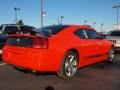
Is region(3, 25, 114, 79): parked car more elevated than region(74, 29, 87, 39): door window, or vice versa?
region(74, 29, 87, 39): door window

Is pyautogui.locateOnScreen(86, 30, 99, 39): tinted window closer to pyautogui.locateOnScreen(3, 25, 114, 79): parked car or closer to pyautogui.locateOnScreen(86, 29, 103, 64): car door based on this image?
pyautogui.locateOnScreen(86, 29, 103, 64): car door

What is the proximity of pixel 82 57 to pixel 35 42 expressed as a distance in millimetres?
1889

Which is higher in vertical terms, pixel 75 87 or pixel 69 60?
pixel 69 60

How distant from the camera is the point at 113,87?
22.1 feet

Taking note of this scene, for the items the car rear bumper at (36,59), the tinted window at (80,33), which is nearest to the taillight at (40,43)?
the car rear bumper at (36,59)

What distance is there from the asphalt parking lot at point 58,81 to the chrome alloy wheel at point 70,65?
194 millimetres

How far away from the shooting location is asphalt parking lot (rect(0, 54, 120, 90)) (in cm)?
663

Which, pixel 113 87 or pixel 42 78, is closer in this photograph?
pixel 113 87

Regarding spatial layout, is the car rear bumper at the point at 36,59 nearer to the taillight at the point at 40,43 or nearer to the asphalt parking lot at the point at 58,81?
the taillight at the point at 40,43

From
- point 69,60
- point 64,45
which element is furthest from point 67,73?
point 64,45

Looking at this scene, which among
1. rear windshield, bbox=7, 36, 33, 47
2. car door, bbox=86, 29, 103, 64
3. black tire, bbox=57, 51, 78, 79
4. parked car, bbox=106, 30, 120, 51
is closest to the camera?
rear windshield, bbox=7, 36, 33, 47

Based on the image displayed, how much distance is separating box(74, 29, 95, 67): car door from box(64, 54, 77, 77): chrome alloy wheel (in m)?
0.34

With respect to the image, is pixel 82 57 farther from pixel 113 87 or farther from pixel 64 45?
pixel 113 87

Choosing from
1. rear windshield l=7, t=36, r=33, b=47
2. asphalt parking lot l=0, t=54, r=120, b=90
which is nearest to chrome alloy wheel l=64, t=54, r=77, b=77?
asphalt parking lot l=0, t=54, r=120, b=90
